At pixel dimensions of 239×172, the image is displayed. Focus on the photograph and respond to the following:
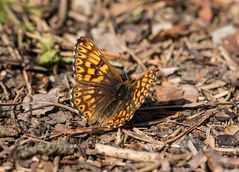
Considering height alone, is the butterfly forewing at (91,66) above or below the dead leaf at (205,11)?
below

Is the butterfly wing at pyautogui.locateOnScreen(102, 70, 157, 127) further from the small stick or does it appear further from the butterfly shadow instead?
the butterfly shadow

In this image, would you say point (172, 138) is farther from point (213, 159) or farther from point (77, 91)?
point (77, 91)

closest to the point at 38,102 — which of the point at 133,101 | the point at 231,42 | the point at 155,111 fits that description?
the point at 133,101

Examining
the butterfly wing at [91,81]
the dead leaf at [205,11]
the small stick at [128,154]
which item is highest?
the dead leaf at [205,11]

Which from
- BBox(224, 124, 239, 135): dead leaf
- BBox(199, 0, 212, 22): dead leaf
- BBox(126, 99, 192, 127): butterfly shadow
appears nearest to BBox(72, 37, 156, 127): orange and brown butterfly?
BBox(126, 99, 192, 127): butterfly shadow

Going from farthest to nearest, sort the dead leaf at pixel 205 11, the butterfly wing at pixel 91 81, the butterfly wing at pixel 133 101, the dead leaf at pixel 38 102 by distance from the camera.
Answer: the dead leaf at pixel 205 11
the dead leaf at pixel 38 102
the butterfly wing at pixel 91 81
the butterfly wing at pixel 133 101

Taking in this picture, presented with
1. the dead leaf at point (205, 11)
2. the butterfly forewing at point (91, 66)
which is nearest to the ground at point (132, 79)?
the dead leaf at point (205, 11)

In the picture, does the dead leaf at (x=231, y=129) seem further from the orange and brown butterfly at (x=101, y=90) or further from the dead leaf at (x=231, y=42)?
the dead leaf at (x=231, y=42)

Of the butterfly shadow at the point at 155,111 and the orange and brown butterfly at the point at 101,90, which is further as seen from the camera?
the butterfly shadow at the point at 155,111
